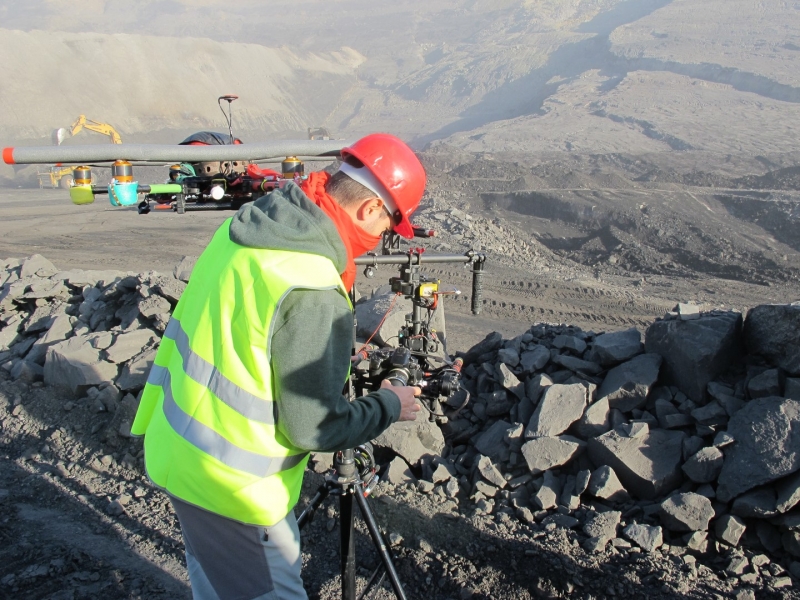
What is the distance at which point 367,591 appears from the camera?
2.66 metres

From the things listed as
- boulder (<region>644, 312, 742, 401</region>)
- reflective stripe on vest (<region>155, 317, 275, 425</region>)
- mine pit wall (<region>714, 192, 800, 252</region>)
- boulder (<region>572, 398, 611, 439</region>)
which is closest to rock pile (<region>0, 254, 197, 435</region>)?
reflective stripe on vest (<region>155, 317, 275, 425</region>)

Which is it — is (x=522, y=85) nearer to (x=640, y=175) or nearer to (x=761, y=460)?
(x=640, y=175)

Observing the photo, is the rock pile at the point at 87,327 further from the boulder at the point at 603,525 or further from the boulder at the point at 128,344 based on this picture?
the boulder at the point at 603,525

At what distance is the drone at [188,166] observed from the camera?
292cm

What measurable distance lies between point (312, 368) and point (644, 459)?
303cm

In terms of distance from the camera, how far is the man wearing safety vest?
1544 mm

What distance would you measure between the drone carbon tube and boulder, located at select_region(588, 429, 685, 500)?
262cm

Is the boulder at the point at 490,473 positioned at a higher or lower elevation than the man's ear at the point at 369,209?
lower

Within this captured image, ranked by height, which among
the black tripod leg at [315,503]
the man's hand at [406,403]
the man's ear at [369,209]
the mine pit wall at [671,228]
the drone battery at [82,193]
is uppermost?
the man's ear at [369,209]

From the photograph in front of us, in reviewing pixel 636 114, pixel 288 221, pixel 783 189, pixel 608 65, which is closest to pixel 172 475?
pixel 288 221

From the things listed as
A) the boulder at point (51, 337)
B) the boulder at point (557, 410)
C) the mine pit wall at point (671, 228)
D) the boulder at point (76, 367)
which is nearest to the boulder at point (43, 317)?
the boulder at point (51, 337)

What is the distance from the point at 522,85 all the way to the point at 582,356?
44436mm

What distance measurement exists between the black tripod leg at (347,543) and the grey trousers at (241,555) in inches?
16.6

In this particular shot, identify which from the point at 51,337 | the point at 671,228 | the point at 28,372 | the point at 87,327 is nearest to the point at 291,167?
the point at 28,372
